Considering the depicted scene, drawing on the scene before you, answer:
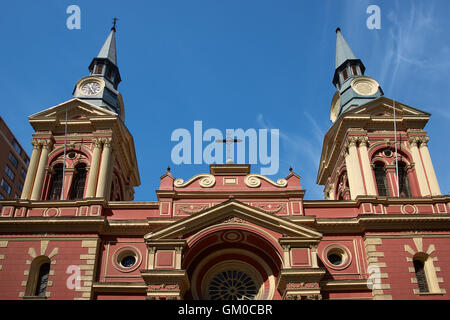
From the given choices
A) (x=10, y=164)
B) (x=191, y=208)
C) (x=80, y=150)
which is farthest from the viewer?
(x=10, y=164)

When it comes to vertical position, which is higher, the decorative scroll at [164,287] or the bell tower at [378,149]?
the bell tower at [378,149]

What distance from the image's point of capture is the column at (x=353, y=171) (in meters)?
29.0

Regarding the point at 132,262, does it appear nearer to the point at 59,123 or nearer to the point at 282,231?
the point at 282,231

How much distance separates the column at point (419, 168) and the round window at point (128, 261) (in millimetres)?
17465

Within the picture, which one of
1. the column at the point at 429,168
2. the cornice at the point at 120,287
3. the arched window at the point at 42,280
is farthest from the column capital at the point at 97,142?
the column at the point at 429,168

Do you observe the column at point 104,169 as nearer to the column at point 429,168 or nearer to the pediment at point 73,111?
the pediment at point 73,111

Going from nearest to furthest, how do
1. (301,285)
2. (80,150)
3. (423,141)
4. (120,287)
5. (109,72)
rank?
1. (301,285)
2. (120,287)
3. (423,141)
4. (80,150)
5. (109,72)

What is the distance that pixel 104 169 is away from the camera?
97.5ft

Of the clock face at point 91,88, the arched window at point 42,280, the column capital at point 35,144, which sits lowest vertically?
the arched window at point 42,280

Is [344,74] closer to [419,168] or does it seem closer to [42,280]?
[419,168]

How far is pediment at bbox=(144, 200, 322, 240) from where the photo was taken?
80.5 ft

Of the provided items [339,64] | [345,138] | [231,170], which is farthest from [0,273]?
[339,64]

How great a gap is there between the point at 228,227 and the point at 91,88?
16.5m

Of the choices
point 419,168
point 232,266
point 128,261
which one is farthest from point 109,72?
point 419,168
